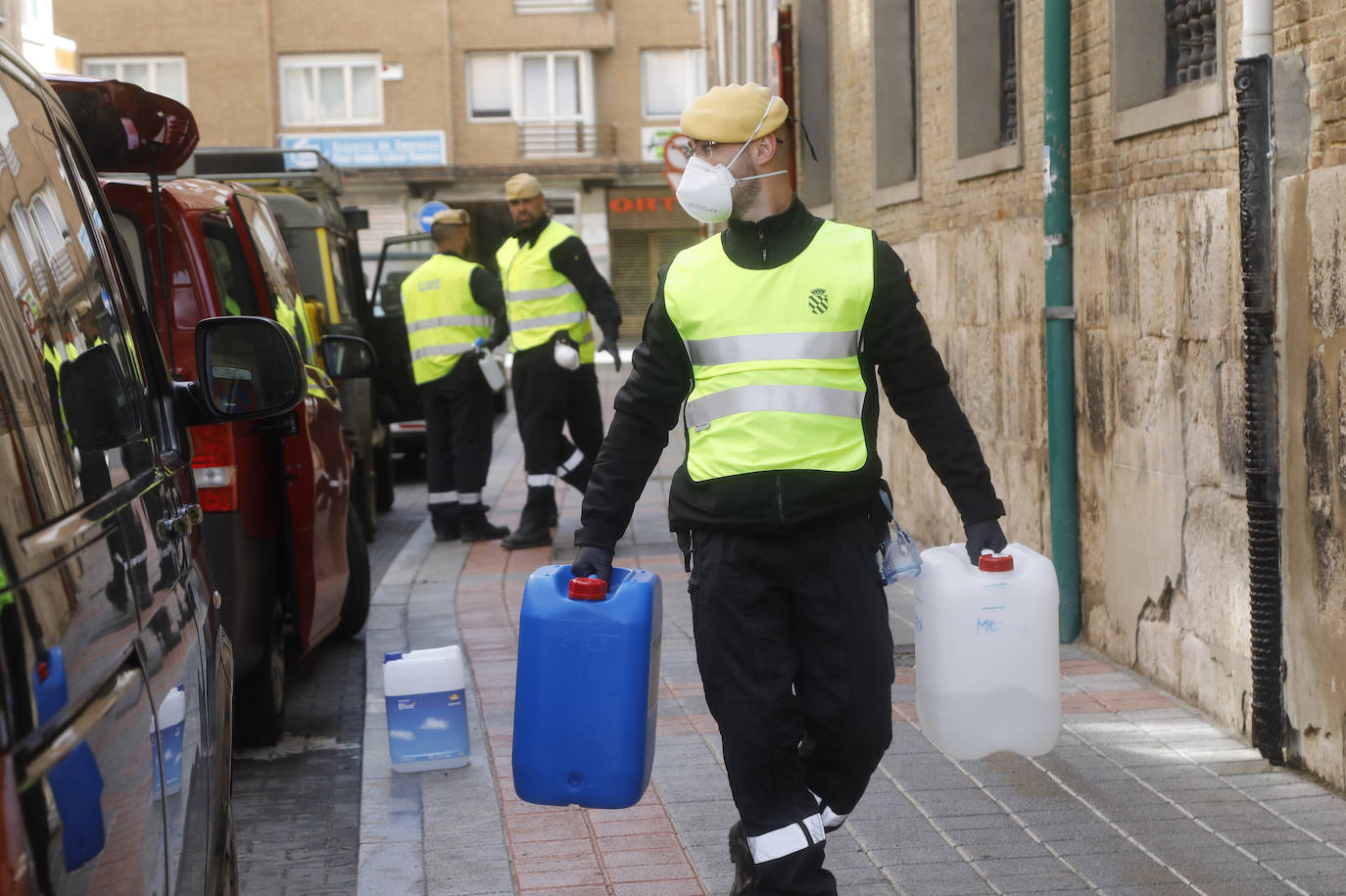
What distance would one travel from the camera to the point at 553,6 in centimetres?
4338

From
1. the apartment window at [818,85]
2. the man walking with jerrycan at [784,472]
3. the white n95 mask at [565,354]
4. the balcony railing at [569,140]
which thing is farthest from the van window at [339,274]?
the balcony railing at [569,140]

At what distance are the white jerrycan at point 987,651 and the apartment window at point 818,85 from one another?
30.4ft

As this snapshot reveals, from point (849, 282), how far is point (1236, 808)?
85.4 inches

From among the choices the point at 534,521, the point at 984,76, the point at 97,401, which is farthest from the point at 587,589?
the point at 534,521

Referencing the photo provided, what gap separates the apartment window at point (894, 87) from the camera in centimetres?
1111

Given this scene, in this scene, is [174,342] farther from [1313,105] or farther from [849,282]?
[1313,105]

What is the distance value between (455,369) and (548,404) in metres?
0.83

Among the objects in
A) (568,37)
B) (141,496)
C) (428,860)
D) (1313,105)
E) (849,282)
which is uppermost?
(568,37)

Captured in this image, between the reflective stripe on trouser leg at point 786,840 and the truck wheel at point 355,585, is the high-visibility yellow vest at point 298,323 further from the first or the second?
the reflective stripe on trouser leg at point 786,840

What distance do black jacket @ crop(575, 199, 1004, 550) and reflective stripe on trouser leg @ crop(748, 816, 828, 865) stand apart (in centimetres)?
64

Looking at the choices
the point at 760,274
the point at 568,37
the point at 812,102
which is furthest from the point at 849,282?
the point at 568,37

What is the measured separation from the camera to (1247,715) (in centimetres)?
567

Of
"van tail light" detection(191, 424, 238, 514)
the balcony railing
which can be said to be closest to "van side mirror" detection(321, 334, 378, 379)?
"van tail light" detection(191, 424, 238, 514)

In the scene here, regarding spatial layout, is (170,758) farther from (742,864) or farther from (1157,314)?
(1157,314)
